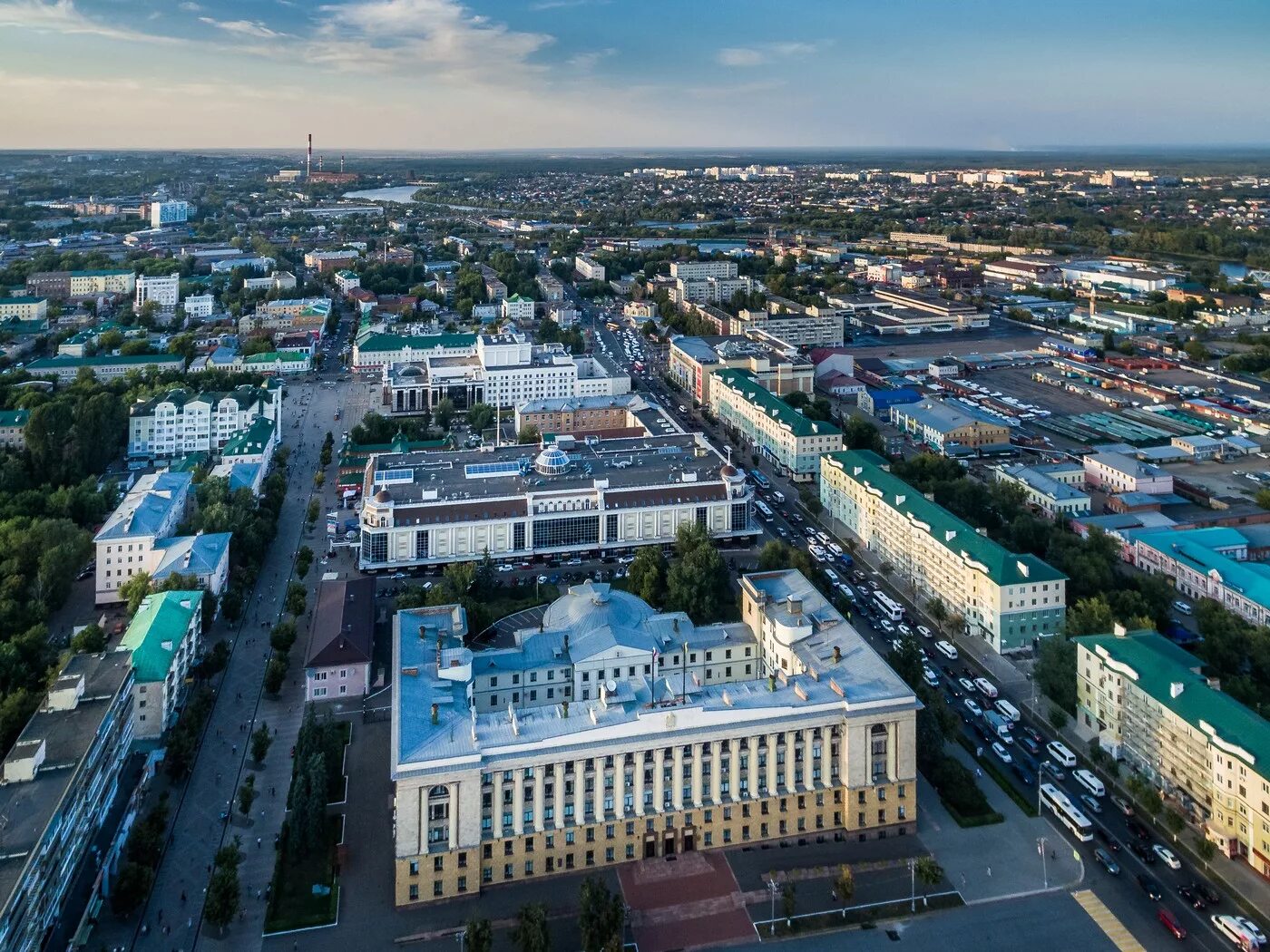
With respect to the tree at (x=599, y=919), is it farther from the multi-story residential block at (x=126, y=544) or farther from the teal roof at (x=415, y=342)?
the teal roof at (x=415, y=342)

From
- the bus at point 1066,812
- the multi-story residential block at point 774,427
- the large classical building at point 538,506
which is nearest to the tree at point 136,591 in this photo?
the large classical building at point 538,506

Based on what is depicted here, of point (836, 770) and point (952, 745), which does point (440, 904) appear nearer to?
point (836, 770)

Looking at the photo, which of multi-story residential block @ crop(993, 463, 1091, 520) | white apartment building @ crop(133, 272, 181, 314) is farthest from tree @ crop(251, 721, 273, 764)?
white apartment building @ crop(133, 272, 181, 314)

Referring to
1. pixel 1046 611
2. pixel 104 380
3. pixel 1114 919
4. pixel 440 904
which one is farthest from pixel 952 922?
pixel 104 380

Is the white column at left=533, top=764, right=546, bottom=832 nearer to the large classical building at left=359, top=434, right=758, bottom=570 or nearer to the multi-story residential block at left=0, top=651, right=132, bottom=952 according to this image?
the multi-story residential block at left=0, top=651, right=132, bottom=952

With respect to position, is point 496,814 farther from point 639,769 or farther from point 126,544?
point 126,544

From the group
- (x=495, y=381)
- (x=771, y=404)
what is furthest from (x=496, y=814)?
(x=495, y=381)
